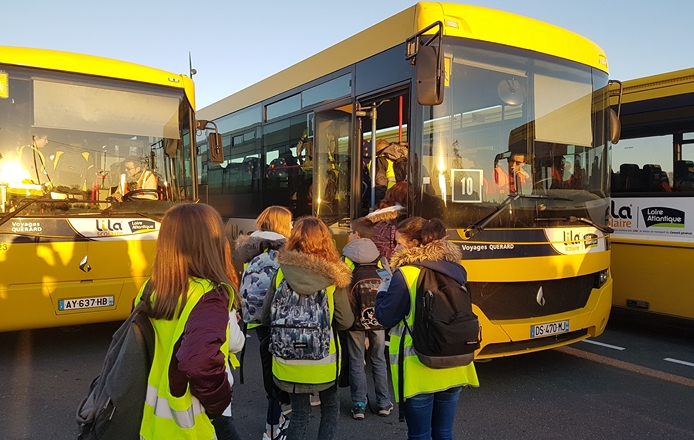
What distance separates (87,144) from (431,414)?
192 inches

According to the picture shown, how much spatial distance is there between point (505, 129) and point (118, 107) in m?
4.29

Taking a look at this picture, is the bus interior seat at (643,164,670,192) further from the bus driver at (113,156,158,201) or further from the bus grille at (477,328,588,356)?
the bus driver at (113,156,158,201)

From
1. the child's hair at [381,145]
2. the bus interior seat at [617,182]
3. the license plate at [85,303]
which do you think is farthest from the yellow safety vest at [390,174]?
the bus interior seat at [617,182]

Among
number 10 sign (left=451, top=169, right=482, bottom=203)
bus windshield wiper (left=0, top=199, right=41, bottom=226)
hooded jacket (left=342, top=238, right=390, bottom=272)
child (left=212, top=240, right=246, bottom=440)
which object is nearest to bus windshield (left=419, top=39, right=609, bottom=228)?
number 10 sign (left=451, top=169, right=482, bottom=203)

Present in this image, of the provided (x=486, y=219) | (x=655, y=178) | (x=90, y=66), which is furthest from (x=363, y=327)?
(x=655, y=178)

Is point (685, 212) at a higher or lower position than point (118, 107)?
lower

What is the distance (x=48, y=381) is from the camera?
5074 mm

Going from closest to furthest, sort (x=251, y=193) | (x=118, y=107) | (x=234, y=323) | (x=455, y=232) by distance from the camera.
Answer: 1. (x=234, y=323)
2. (x=455, y=232)
3. (x=118, y=107)
4. (x=251, y=193)

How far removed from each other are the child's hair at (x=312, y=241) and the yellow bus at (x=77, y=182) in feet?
11.2

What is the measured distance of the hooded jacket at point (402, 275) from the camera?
2.89 metres

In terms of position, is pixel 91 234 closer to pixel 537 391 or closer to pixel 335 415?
pixel 335 415

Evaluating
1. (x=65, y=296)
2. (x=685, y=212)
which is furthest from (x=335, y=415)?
(x=685, y=212)

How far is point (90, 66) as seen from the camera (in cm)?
610

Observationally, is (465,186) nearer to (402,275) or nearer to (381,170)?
(381,170)
